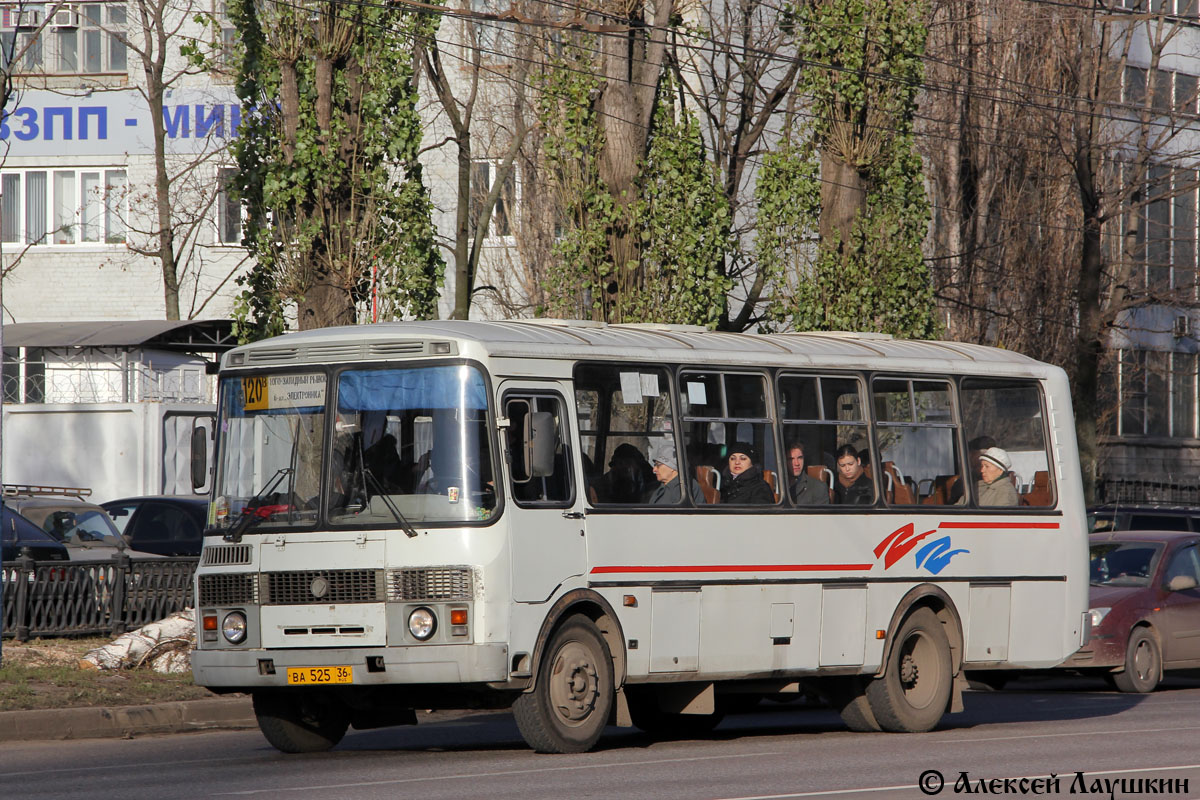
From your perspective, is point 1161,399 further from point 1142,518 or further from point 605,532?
point 605,532

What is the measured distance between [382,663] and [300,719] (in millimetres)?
1400

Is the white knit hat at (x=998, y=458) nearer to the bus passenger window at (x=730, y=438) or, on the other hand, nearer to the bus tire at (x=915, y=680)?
the bus tire at (x=915, y=680)

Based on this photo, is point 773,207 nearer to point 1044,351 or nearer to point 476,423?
point 1044,351

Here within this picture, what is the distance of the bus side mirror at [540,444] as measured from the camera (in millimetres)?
11508

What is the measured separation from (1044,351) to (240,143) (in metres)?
20.2

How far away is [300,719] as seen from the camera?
12.4 metres

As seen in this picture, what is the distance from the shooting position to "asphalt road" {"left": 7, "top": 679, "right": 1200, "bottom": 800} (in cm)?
994

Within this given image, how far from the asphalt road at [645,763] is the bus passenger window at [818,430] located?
183cm

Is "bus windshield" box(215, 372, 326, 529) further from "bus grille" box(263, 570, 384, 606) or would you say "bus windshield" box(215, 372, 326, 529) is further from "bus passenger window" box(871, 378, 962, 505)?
"bus passenger window" box(871, 378, 962, 505)

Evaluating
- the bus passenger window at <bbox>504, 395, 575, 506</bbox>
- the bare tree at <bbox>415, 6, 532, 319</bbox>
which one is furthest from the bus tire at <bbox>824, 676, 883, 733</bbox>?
the bare tree at <bbox>415, 6, 532, 319</bbox>

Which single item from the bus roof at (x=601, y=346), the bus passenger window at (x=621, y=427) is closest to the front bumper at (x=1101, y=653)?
the bus roof at (x=601, y=346)

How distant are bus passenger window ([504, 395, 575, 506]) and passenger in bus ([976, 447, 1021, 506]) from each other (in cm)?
425

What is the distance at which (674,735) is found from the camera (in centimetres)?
1396

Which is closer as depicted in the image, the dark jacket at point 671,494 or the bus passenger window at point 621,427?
the bus passenger window at point 621,427
